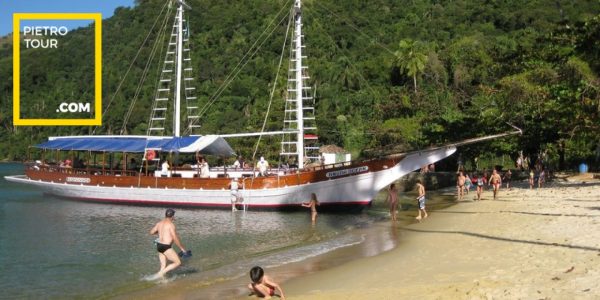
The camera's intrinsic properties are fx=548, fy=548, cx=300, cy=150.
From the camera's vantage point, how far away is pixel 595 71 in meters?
25.2

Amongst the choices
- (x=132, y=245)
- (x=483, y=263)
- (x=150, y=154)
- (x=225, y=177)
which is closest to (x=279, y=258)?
(x=483, y=263)

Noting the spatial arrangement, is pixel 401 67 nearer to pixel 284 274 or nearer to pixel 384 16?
pixel 384 16

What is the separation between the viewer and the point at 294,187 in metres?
27.3

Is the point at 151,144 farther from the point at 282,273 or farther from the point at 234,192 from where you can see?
the point at 282,273

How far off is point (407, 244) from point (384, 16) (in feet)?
300

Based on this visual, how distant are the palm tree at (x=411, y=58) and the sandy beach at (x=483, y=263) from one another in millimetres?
52247

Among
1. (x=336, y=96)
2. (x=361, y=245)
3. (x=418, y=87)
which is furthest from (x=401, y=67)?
(x=361, y=245)

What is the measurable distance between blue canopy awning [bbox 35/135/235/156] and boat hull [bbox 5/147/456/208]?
188cm

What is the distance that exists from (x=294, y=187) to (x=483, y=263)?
17095 mm

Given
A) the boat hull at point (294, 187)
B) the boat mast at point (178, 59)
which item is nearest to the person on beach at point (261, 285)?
the boat hull at point (294, 187)

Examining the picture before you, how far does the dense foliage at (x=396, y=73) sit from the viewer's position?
2830 centimetres

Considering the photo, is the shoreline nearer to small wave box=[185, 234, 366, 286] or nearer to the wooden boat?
small wave box=[185, 234, 366, 286]

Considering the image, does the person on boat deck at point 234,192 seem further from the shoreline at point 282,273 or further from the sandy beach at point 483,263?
the sandy beach at point 483,263

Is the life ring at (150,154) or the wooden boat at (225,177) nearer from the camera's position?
the wooden boat at (225,177)
